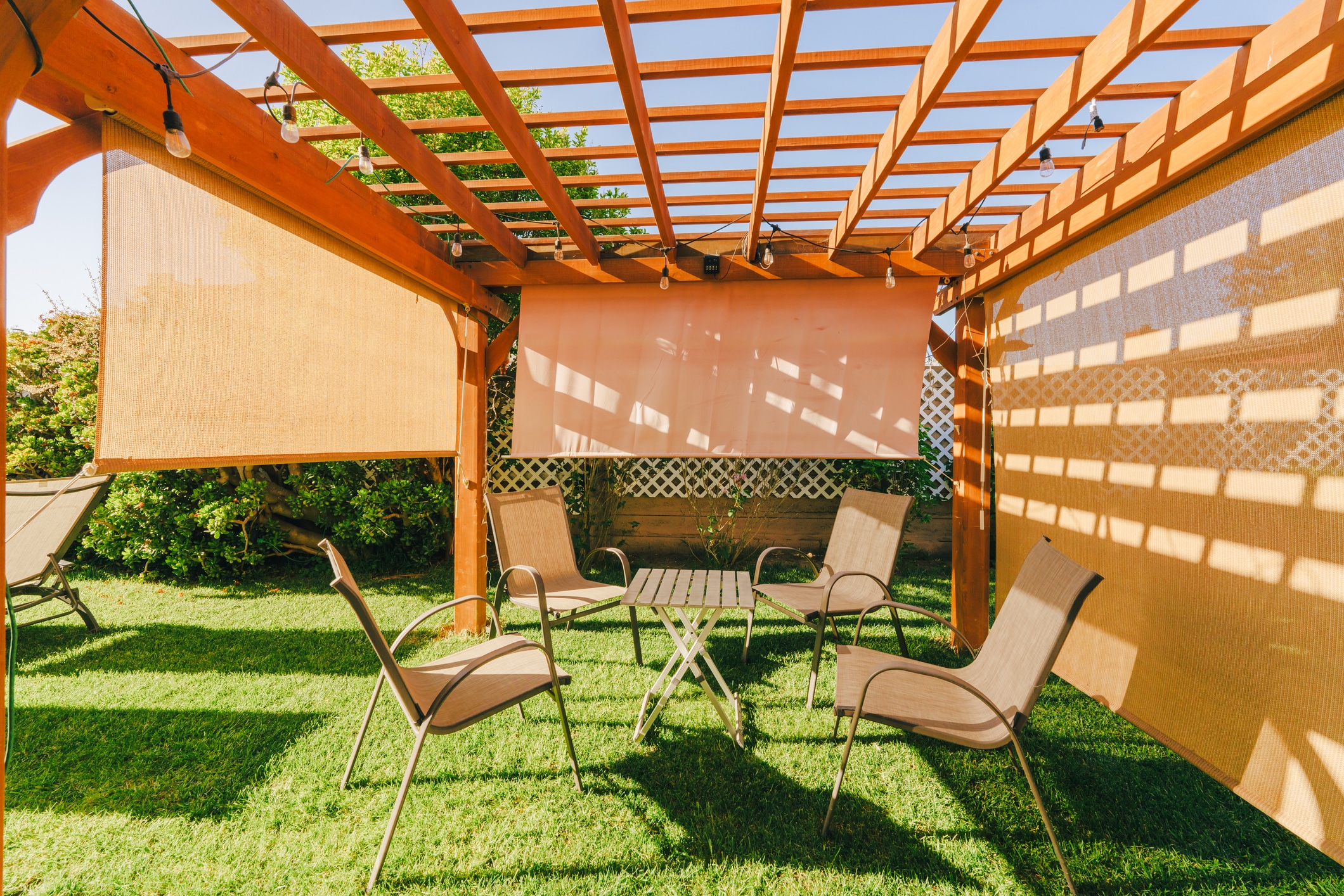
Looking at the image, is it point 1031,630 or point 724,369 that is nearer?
point 1031,630

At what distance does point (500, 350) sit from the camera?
3742mm

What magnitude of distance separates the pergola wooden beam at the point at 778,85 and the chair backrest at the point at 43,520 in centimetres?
393

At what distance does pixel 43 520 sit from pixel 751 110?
457cm

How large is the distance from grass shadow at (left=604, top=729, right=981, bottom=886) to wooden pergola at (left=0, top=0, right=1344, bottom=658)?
231 cm

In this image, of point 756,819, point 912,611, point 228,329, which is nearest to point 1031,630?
point 912,611

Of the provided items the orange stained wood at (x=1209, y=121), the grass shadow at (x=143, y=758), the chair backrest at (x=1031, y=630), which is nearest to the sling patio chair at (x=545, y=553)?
the grass shadow at (x=143, y=758)

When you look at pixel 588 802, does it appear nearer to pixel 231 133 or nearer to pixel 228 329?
pixel 228 329

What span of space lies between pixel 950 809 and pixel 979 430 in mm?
2234

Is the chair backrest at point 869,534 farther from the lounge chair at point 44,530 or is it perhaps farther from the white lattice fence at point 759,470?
the lounge chair at point 44,530

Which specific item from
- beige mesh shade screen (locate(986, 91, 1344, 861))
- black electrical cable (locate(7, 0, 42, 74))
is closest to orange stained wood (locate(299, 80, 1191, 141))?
beige mesh shade screen (locate(986, 91, 1344, 861))

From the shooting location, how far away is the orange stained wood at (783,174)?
2.33 metres

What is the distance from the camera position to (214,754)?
2271 mm

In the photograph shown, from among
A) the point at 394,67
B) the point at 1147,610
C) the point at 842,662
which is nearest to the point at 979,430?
the point at 1147,610

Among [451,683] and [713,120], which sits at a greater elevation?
[713,120]
